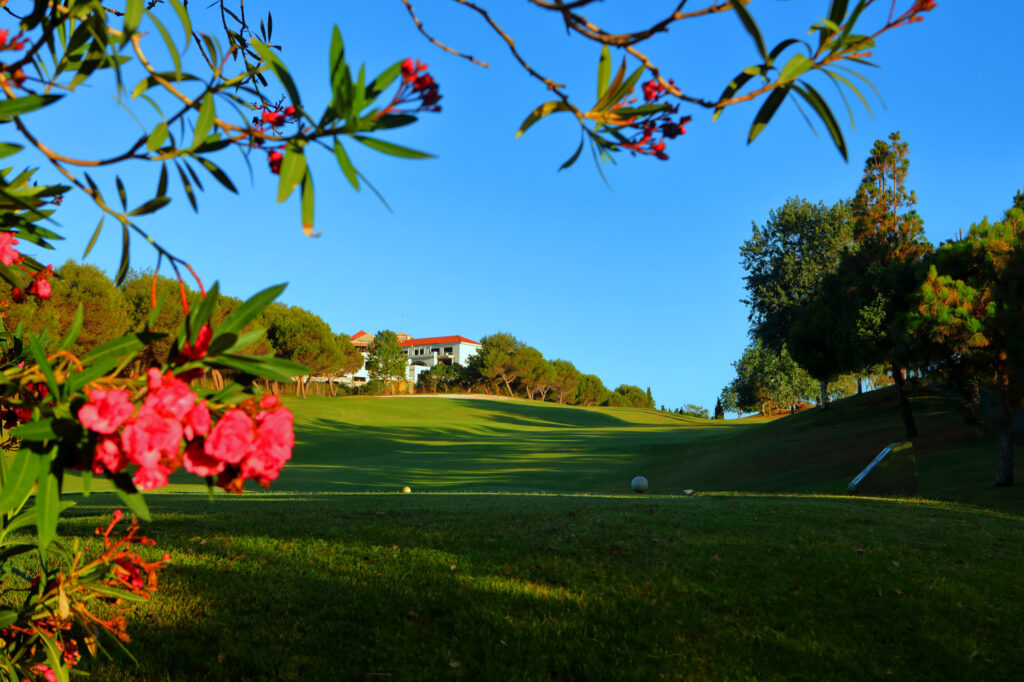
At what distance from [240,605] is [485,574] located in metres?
1.85

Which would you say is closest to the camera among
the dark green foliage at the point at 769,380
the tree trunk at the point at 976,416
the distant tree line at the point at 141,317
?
the tree trunk at the point at 976,416

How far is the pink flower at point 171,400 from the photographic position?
3.65 feet

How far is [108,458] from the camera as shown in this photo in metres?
1.13

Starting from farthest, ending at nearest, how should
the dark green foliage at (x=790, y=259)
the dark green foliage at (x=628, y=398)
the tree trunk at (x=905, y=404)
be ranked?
1. the dark green foliage at (x=628, y=398)
2. the dark green foliage at (x=790, y=259)
3. the tree trunk at (x=905, y=404)

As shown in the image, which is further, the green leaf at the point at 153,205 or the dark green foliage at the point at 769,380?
the dark green foliage at the point at 769,380

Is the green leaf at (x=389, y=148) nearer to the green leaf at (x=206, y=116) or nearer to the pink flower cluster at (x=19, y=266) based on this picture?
the green leaf at (x=206, y=116)

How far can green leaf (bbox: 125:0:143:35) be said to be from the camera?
3.84 feet

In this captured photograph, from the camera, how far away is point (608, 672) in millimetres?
3789

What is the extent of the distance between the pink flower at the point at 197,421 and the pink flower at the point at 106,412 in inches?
3.7

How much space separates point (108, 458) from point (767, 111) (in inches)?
56.8

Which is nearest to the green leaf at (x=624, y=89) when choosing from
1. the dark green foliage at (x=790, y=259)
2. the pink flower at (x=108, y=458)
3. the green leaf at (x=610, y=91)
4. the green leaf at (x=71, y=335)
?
the green leaf at (x=610, y=91)

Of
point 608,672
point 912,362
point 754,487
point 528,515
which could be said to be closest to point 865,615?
point 608,672

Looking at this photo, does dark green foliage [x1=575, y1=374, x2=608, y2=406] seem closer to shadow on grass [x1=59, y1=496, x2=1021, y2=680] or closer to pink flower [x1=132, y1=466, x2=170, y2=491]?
shadow on grass [x1=59, y1=496, x2=1021, y2=680]

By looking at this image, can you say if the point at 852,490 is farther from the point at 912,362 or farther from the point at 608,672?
the point at 608,672
